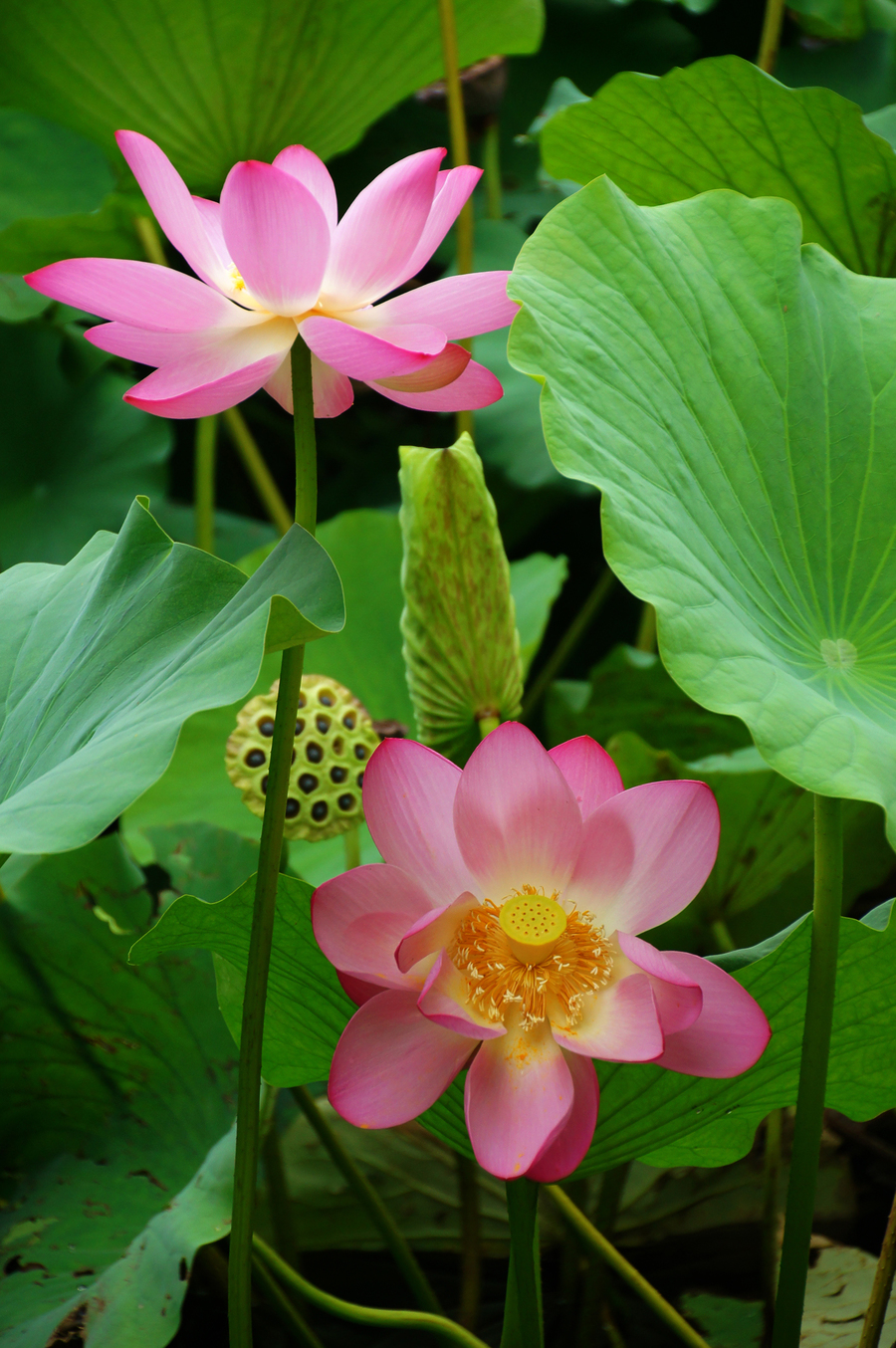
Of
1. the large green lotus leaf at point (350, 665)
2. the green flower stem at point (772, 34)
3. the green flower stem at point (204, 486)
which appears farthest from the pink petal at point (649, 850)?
the green flower stem at point (772, 34)

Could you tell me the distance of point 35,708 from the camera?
1.58 ft

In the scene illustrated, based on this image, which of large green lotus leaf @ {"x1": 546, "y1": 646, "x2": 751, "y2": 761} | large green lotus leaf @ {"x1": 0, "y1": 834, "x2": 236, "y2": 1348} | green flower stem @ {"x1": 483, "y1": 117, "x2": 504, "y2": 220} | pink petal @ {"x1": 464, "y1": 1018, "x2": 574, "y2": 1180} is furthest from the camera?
green flower stem @ {"x1": 483, "y1": 117, "x2": 504, "y2": 220}

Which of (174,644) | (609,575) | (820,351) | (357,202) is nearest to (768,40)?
(609,575)

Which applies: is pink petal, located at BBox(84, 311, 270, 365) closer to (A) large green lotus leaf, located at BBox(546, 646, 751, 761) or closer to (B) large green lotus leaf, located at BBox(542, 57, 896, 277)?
(B) large green lotus leaf, located at BBox(542, 57, 896, 277)

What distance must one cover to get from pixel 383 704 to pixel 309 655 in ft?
0.31

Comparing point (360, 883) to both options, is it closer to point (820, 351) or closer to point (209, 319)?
point (209, 319)

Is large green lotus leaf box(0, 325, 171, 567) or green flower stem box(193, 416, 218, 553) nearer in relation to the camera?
green flower stem box(193, 416, 218, 553)

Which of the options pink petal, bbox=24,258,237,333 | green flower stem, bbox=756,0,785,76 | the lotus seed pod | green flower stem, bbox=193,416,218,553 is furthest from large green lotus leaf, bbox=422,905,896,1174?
green flower stem, bbox=756,0,785,76

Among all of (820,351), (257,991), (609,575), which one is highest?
(820,351)

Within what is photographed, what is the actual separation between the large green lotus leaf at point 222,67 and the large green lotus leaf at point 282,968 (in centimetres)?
80

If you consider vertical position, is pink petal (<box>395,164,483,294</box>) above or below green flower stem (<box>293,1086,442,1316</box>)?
above

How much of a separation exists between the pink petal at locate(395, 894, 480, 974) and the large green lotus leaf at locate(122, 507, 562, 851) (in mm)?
577

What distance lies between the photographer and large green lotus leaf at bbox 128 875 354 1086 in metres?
0.44

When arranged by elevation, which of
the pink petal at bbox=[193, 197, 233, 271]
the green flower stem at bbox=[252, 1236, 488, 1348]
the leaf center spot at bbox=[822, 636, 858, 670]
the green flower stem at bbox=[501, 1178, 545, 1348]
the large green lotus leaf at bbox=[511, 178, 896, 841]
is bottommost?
the green flower stem at bbox=[252, 1236, 488, 1348]
